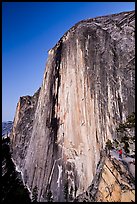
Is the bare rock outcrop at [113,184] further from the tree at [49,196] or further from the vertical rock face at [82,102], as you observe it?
the tree at [49,196]

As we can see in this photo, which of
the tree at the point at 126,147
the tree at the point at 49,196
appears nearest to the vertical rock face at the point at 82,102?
the tree at the point at 49,196

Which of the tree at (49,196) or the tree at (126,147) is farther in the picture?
the tree at (49,196)

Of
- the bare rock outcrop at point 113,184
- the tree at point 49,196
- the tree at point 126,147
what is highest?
the tree at point 126,147

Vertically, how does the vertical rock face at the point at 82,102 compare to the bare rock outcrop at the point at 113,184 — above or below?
above

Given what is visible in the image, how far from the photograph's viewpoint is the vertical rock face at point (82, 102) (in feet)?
105

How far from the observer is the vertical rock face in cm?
3203

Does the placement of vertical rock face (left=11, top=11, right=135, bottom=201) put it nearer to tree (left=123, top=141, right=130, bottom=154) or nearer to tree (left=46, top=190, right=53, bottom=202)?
tree (left=46, top=190, right=53, bottom=202)

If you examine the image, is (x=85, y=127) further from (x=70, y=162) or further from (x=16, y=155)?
(x=16, y=155)

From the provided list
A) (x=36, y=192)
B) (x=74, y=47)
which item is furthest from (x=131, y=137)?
(x=36, y=192)

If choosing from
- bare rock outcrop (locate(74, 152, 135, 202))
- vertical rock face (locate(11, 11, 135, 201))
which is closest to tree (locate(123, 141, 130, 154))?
bare rock outcrop (locate(74, 152, 135, 202))

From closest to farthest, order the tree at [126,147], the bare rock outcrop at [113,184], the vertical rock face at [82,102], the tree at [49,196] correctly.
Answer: the bare rock outcrop at [113,184], the tree at [126,147], the vertical rock face at [82,102], the tree at [49,196]

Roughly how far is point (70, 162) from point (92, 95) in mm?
11185

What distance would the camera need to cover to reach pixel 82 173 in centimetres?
3525

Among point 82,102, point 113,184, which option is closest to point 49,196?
point 82,102
